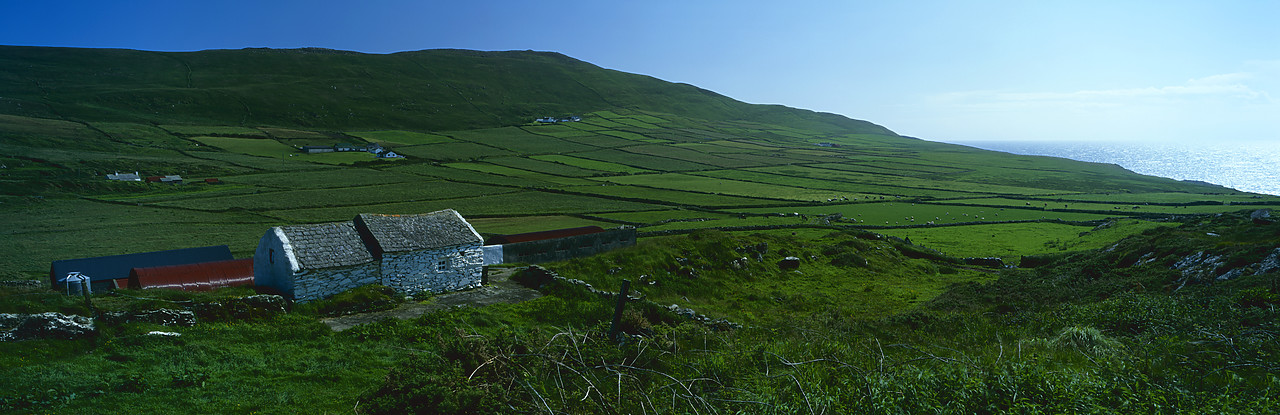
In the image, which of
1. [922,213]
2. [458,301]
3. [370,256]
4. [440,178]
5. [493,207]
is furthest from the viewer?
[440,178]

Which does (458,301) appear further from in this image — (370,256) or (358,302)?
(370,256)

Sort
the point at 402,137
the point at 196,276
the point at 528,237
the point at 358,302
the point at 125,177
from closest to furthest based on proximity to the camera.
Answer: the point at 358,302, the point at 196,276, the point at 528,237, the point at 125,177, the point at 402,137

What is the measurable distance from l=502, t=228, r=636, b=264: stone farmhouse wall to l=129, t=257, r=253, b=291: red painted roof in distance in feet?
40.7

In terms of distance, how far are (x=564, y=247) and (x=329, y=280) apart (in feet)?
50.2

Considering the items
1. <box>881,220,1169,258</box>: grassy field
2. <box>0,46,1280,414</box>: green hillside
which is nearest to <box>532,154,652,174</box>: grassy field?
<box>0,46,1280,414</box>: green hillside

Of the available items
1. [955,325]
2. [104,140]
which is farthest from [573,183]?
[104,140]

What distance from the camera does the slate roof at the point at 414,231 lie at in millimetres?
23797

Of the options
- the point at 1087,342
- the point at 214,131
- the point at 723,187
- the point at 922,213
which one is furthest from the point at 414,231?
the point at 214,131

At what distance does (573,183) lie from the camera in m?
92.3

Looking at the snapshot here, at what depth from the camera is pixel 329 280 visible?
2186 centimetres

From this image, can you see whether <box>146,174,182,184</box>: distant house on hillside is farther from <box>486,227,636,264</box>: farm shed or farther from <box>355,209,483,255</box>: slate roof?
<box>355,209,483,255</box>: slate roof

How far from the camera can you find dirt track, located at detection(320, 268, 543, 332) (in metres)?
19.9

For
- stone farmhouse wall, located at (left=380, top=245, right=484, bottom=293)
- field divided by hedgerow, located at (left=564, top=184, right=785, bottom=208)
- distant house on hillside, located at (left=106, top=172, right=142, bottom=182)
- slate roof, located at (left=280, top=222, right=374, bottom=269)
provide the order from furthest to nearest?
distant house on hillside, located at (left=106, top=172, right=142, bottom=182) → field divided by hedgerow, located at (left=564, top=184, right=785, bottom=208) → stone farmhouse wall, located at (left=380, top=245, right=484, bottom=293) → slate roof, located at (left=280, top=222, right=374, bottom=269)

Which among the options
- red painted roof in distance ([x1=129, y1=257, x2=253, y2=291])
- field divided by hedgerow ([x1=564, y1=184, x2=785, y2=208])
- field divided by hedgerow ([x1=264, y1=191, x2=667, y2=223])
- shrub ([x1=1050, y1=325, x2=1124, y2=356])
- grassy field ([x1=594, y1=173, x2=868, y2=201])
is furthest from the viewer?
grassy field ([x1=594, y1=173, x2=868, y2=201])
